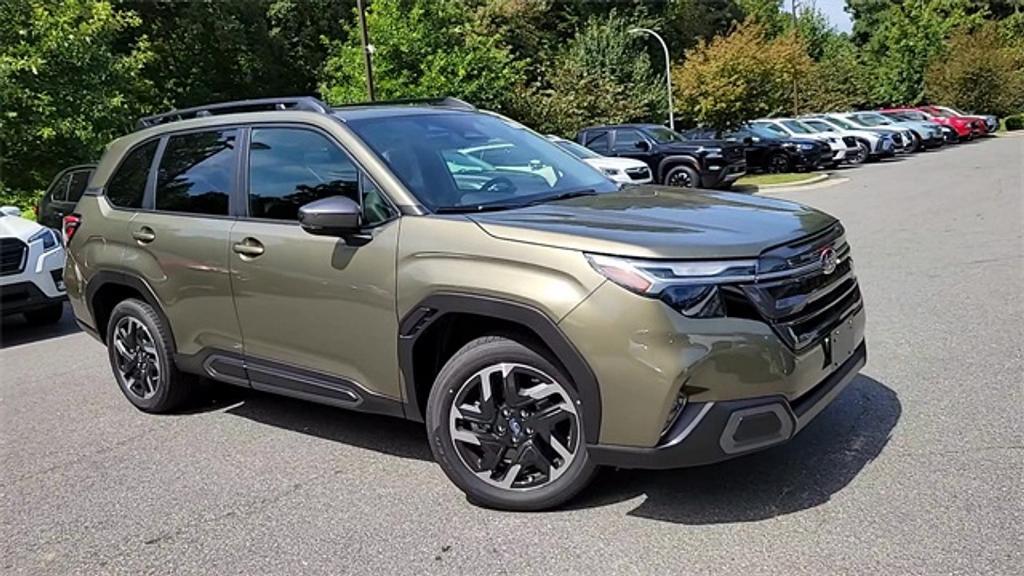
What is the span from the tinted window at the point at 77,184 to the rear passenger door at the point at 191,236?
7946 millimetres

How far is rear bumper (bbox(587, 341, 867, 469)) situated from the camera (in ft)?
10.5

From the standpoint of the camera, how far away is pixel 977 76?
4056 cm

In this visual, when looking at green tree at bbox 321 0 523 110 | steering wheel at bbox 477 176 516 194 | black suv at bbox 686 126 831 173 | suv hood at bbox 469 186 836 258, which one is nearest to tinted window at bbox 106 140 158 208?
steering wheel at bbox 477 176 516 194

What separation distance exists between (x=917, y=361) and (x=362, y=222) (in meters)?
3.57

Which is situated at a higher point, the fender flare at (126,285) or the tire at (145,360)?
the fender flare at (126,285)

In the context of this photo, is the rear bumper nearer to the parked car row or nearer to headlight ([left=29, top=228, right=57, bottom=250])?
headlight ([left=29, top=228, right=57, bottom=250])

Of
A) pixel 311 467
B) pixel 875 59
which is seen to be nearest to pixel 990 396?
pixel 311 467

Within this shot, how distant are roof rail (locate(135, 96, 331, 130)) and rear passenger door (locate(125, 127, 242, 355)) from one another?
16cm

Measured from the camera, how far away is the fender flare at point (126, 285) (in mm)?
5016

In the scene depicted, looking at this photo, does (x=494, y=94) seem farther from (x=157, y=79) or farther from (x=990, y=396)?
(x=990, y=396)

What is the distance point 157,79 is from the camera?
3241 centimetres

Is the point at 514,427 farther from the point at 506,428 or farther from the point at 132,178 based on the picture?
the point at 132,178

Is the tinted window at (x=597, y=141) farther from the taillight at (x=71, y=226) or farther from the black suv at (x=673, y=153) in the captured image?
the taillight at (x=71, y=226)

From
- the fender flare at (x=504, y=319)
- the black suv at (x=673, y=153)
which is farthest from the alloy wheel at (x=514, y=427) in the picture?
the black suv at (x=673, y=153)
